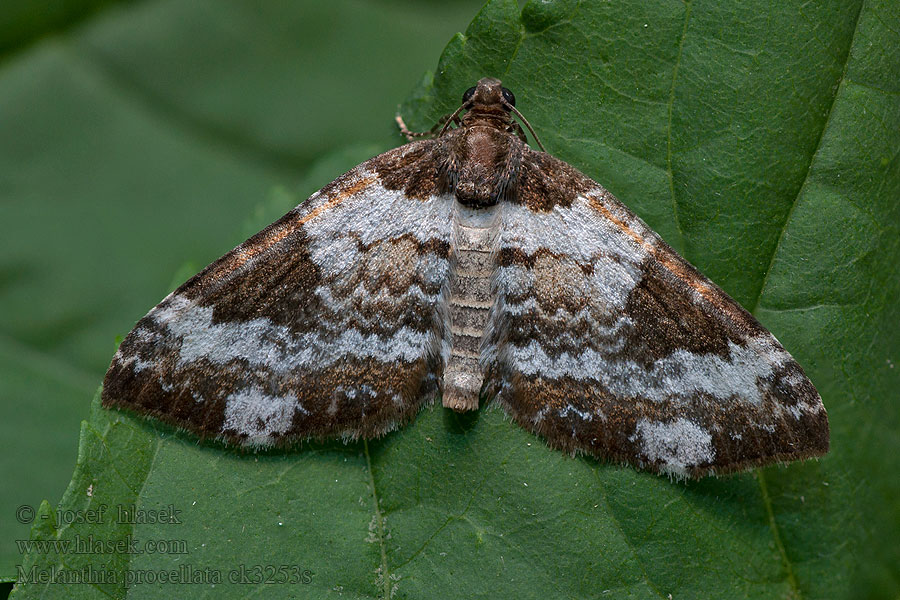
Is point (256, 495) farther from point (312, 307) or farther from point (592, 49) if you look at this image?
point (592, 49)

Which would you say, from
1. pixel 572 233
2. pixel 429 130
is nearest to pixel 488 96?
pixel 429 130

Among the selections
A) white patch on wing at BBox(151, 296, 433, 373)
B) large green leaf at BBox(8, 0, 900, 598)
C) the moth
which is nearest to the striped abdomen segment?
the moth

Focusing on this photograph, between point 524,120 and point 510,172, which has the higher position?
point 524,120

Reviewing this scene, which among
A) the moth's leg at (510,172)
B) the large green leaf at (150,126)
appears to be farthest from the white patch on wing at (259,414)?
the large green leaf at (150,126)

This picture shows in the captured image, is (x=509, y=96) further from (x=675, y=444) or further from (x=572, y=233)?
(x=675, y=444)

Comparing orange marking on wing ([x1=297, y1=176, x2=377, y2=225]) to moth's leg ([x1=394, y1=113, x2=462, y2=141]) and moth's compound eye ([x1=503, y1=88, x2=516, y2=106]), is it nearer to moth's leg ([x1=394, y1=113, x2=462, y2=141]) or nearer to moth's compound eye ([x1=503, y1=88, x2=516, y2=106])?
moth's leg ([x1=394, y1=113, x2=462, y2=141])
